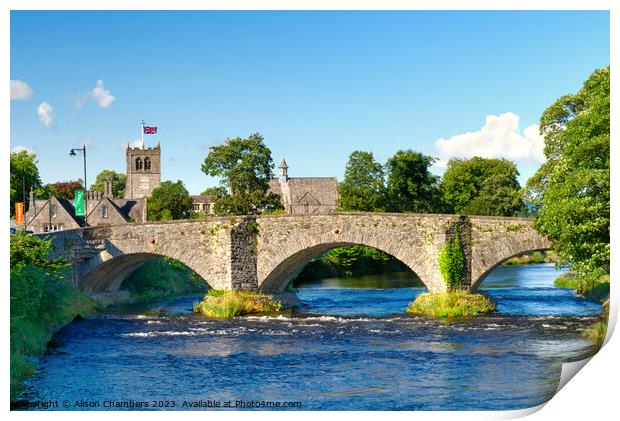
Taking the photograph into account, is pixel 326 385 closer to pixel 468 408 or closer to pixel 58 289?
pixel 468 408

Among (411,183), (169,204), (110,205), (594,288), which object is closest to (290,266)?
(594,288)

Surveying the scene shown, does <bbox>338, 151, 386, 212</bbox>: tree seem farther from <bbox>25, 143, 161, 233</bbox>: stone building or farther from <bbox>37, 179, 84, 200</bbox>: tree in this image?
<bbox>37, 179, 84, 200</bbox>: tree

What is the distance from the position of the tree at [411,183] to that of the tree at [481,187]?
3.37 meters

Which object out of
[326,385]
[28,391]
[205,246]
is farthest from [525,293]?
[28,391]

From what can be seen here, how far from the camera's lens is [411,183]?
59469mm

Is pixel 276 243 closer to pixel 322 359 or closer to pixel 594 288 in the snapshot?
pixel 322 359

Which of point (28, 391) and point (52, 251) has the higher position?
point (52, 251)

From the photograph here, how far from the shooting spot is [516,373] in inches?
843

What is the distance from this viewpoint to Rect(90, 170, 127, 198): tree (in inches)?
3816

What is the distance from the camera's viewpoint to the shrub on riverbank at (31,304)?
74.8 feet

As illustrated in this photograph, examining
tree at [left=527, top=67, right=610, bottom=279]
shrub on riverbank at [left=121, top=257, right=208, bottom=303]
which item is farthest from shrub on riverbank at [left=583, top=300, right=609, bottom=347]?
shrub on riverbank at [left=121, top=257, right=208, bottom=303]

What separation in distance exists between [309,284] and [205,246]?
18627 mm

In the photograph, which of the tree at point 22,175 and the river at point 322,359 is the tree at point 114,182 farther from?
the river at point 322,359

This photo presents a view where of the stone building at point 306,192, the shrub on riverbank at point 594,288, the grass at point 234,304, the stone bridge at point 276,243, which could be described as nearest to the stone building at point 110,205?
the stone bridge at point 276,243
